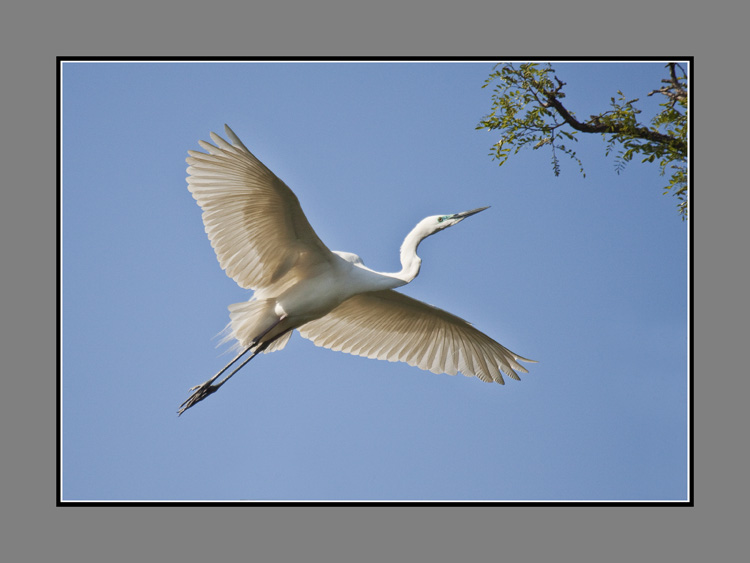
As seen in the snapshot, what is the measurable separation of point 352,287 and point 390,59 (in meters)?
1.21

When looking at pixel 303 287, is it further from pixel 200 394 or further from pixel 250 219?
pixel 200 394

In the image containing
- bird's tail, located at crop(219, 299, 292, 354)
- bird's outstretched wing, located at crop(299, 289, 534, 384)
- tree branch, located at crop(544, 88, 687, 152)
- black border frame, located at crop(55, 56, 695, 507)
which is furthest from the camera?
bird's outstretched wing, located at crop(299, 289, 534, 384)

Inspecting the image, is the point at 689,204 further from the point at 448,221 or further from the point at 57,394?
the point at 57,394

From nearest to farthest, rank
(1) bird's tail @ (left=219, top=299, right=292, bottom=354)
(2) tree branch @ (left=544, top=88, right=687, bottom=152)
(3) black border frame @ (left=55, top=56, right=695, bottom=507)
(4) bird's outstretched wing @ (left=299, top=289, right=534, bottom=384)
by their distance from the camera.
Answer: (3) black border frame @ (left=55, top=56, right=695, bottom=507) < (2) tree branch @ (left=544, top=88, right=687, bottom=152) < (1) bird's tail @ (left=219, top=299, right=292, bottom=354) < (4) bird's outstretched wing @ (left=299, top=289, right=534, bottom=384)

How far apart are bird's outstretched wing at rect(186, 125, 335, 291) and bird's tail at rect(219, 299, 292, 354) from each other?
10 cm

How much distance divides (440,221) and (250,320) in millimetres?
1188

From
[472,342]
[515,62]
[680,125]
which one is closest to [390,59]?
[515,62]

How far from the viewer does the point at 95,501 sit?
398 centimetres

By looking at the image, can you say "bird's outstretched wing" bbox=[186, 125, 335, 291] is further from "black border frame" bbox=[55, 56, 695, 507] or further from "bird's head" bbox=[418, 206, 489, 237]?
"bird's head" bbox=[418, 206, 489, 237]

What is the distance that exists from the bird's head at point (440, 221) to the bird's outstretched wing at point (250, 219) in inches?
23.6

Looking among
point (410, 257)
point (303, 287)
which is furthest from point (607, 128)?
point (303, 287)

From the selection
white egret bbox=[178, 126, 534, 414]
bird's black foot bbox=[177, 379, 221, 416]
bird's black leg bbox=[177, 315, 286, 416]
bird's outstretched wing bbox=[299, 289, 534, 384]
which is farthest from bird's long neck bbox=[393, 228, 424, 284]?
bird's black foot bbox=[177, 379, 221, 416]

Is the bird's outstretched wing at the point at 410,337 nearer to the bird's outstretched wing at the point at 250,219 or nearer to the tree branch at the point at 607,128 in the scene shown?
the bird's outstretched wing at the point at 250,219

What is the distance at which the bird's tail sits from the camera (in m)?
4.75
